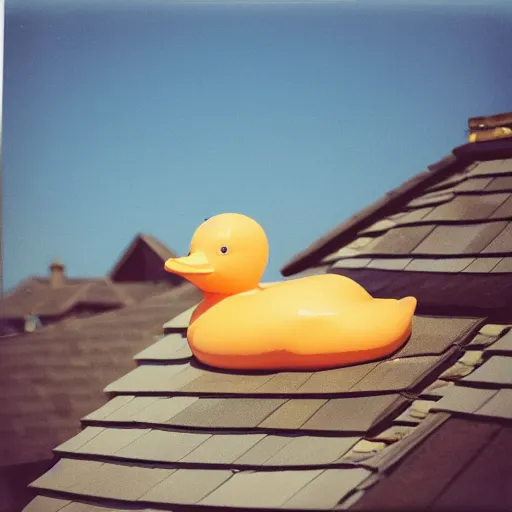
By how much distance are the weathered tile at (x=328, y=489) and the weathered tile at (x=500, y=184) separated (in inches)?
76.3

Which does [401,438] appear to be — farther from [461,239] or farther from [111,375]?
[111,375]

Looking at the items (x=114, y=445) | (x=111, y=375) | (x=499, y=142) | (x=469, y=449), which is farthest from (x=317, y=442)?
(x=111, y=375)

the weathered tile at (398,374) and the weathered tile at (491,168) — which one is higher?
the weathered tile at (491,168)

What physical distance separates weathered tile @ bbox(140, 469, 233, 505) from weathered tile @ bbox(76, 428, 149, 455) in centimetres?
43

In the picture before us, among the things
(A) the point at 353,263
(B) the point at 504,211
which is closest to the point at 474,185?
(B) the point at 504,211

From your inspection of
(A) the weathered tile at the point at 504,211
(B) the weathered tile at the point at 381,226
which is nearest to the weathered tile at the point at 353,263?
(B) the weathered tile at the point at 381,226

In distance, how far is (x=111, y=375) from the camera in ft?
18.0

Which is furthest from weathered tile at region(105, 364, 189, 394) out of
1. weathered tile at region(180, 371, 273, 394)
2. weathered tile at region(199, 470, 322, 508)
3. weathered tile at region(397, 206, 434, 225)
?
weathered tile at region(397, 206, 434, 225)

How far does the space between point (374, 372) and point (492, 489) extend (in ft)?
2.98

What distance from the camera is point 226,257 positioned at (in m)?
3.31

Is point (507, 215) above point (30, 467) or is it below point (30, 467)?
above

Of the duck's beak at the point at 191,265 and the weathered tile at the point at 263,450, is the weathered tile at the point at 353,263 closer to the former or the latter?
the duck's beak at the point at 191,265

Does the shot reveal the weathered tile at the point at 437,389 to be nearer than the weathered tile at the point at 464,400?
No

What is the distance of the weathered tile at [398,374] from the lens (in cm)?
277
